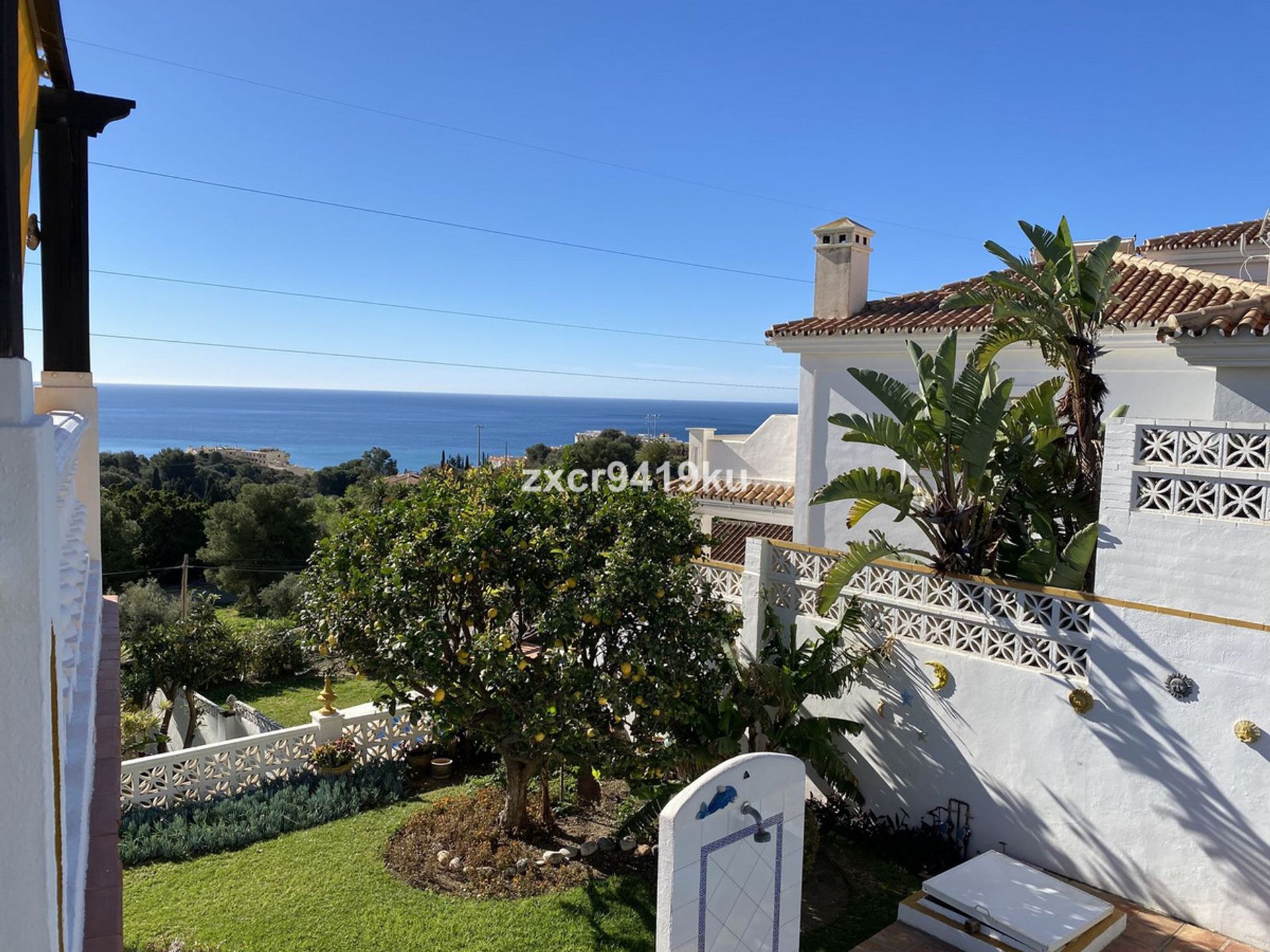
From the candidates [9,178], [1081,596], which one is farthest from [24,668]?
[1081,596]

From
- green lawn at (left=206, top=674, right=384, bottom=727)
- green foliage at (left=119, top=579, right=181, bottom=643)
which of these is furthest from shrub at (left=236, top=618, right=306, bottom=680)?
green foliage at (left=119, top=579, right=181, bottom=643)

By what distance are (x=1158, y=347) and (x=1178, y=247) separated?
21.3ft

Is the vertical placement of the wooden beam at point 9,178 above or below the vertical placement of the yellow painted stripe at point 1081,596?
above

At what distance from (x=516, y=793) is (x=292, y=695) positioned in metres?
12.3

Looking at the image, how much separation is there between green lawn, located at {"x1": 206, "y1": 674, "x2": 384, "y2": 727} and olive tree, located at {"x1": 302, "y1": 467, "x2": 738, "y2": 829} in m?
9.37

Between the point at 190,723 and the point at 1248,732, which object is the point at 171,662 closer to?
the point at 190,723

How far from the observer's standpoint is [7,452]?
6.56 feet

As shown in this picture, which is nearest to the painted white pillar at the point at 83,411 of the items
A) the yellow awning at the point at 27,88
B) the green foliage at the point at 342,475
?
the yellow awning at the point at 27,88

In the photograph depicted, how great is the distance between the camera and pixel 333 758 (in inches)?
473

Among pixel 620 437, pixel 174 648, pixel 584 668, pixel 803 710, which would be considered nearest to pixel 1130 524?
pixel 803 710

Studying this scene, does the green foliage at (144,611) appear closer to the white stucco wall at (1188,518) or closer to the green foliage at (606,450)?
the white stucco wall at (1188,518)

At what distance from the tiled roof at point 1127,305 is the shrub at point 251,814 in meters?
9.91

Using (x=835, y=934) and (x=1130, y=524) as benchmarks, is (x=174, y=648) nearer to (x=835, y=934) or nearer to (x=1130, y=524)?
(x=835, y=934)

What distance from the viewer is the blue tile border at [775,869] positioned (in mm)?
5875
